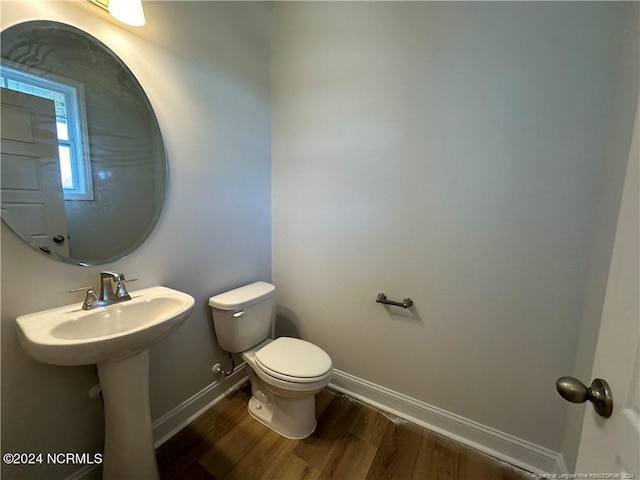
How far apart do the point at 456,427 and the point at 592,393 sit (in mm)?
1200

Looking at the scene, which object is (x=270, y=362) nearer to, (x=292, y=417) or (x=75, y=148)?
(x=292, y=417)

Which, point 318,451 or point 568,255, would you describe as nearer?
point 568,255

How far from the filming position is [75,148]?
102 centimetres

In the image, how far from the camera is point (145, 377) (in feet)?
3.53

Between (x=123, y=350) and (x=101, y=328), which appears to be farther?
(x=101, y=328)

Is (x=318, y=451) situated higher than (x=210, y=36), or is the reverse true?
(x=210, y=36)

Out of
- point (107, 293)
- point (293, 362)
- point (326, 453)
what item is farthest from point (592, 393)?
point (107, 293)

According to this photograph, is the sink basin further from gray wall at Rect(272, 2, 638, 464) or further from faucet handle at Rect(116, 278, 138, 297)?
gray wall at Rect(272, 2, 638, 464)

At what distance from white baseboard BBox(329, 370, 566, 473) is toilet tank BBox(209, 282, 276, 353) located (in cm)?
66

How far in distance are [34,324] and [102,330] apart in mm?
201

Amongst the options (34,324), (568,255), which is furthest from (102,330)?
(568,255)

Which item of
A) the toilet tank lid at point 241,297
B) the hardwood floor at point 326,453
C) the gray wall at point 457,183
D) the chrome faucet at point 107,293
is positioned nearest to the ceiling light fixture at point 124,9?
the gray wall at point 457,183

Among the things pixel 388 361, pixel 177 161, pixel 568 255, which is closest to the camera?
pixel 568 255

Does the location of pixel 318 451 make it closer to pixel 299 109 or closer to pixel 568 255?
pixel 568 255
